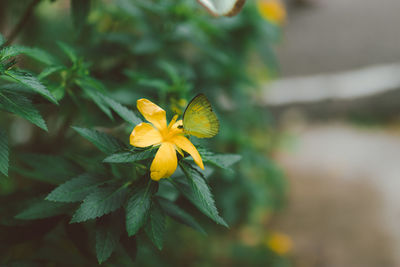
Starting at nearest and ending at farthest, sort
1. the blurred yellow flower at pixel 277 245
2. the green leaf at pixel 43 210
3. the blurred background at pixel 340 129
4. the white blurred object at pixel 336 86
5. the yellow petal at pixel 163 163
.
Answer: the yellow petal at pixel 163 163, the green leaf at pixel 43 210, the blurred yellow flower at pixel 277 245, the blurred background at pixel 340 129, the white blurred object at pixel 336 86

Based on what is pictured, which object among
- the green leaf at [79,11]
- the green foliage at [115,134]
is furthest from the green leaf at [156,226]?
the green leaf at [79,11]

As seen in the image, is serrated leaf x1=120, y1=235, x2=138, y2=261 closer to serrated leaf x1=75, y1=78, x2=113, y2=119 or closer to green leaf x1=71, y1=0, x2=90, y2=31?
serrated leaf x1=75, y1=78, x2=113, y2=119

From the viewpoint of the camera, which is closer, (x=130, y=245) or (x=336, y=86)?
(x=130, y=245)

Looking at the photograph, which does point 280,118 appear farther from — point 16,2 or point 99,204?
point 99,204

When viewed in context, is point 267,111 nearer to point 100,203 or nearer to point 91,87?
point 91,87

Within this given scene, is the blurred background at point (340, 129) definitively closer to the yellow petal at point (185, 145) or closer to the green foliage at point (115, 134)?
the green foliage at point (115, 134)

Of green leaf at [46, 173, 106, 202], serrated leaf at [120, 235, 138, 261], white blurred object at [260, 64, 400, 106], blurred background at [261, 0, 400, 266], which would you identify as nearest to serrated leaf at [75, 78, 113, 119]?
green leaf at [46, 173, 106, 202]

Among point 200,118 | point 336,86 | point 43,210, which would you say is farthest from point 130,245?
point 336,86
